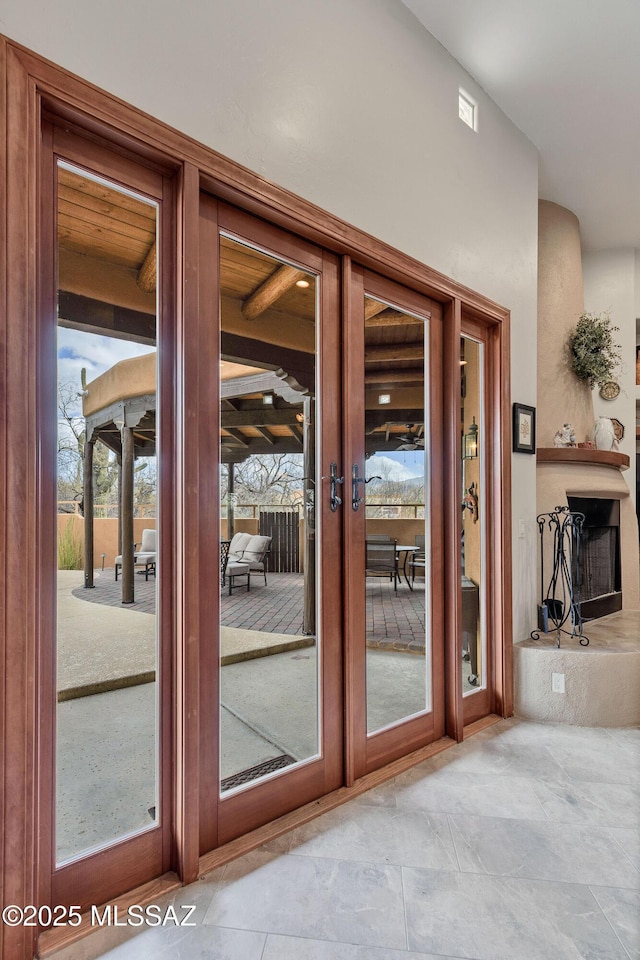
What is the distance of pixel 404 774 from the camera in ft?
7.60

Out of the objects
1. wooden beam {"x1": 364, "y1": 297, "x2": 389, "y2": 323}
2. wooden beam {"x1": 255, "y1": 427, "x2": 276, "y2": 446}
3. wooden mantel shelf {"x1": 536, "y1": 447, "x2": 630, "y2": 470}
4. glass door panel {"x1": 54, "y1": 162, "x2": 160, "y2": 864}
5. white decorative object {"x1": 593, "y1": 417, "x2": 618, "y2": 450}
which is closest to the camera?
glass door panel {"x1": 54, "y1": 162, "x2": 160, "y2": 864}

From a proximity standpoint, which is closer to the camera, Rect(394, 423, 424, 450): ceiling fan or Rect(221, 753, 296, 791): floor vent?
Rect(221, 753, 296, 791): floor vent

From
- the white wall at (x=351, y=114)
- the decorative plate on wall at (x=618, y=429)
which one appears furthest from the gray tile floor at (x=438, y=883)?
the decorative plate on wall at (x=618, y=429)

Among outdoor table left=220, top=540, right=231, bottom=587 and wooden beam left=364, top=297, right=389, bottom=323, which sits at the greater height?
wooden beam left=364, top=297, right=389, bottom=323

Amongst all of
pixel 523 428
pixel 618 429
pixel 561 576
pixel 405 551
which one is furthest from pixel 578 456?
pixel 405 551

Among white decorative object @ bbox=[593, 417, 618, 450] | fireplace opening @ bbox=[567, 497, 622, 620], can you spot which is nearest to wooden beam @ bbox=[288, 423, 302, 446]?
fireplace opening @ bbox=[567, 497, 622, 620]

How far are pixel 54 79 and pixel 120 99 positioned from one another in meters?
0.18

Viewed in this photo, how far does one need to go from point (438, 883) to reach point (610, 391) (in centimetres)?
432

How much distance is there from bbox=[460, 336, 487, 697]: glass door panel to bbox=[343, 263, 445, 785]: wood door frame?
310 millimetres

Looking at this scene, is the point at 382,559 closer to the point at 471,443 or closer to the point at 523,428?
the point at 471,443

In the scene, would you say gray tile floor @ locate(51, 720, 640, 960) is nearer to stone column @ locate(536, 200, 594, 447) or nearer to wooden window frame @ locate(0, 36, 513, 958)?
wooden window frame @ locate(0, 36, 513, 958)

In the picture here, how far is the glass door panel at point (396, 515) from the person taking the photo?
2385mm

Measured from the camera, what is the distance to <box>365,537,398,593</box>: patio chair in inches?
93.0

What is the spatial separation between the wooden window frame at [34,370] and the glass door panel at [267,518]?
200mm
